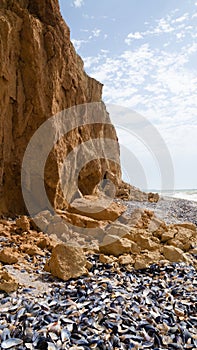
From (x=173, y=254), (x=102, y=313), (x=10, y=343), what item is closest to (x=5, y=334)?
(x=10, y=343)

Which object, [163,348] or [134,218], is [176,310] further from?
[134,218]

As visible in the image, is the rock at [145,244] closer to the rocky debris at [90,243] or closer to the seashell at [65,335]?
the rocky debris at [90,243]

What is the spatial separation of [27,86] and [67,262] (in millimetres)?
5514

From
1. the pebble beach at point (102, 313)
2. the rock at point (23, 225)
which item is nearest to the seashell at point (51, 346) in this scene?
the pebble beach at point (102, 313)

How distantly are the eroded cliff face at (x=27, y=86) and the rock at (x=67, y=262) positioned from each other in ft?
11.7

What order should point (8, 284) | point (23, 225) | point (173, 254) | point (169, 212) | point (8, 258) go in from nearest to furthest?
point (8, 284), point (8, 258), point (173, 254), point (23, 225), point (169, 212)

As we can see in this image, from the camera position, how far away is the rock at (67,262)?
406 cm

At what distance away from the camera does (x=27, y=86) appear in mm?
7754

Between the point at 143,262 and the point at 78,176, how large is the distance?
5.69 m

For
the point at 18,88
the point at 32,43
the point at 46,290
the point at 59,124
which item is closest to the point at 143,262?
the point at 46,290

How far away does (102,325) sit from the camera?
290 centimetres

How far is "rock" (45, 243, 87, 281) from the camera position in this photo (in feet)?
13.3

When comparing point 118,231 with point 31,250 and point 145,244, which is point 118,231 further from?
point 31,250

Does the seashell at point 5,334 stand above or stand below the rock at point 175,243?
below
